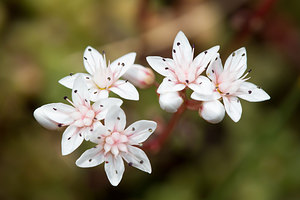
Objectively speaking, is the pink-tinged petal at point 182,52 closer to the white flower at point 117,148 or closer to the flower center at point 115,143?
the white flower at point 117,148

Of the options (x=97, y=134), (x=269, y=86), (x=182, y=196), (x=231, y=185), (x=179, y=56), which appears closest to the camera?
(x=97, y=134)

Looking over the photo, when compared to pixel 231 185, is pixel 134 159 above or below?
above

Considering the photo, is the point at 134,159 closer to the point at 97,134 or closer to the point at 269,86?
the point at 97,134

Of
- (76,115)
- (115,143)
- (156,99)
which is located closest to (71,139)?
(76,115)

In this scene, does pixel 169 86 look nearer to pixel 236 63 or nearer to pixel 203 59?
pixel 203 59

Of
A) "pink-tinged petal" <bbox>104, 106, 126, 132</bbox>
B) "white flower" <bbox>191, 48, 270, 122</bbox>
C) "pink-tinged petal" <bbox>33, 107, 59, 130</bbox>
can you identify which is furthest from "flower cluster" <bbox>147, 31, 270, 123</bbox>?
"pink-tinged petal" <bbox>33, 107, 59, 130</bbox>

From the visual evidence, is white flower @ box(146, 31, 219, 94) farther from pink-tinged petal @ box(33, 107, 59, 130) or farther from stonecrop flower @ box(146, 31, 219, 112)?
pink-tinged petal @ box(33, 107, 59, 130)

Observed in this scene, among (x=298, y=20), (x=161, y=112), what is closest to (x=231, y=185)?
(x=161, y=112)
